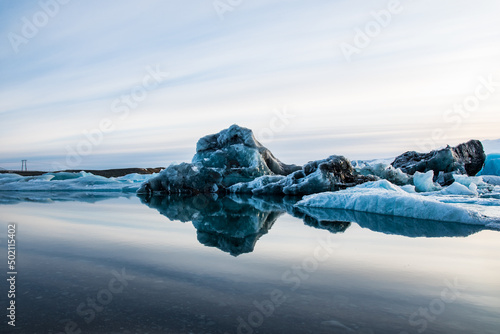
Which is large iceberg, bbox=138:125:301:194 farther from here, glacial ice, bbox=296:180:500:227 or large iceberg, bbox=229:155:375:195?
glacial ice, bbox=296:180:500:227

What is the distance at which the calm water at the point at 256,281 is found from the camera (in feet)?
6.55

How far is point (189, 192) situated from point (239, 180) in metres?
2.31

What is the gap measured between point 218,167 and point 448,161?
1011cm

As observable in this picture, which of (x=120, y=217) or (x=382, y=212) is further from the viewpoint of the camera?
(x=382, y=212)

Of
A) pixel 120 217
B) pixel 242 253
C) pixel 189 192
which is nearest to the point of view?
pixel 242 253

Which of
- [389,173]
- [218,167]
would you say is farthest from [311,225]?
[218,167]

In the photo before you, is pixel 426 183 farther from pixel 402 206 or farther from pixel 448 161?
pixel 402 206

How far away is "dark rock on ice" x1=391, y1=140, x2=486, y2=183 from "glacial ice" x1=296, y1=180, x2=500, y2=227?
8456 mm

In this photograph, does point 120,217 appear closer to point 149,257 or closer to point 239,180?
point 149,257

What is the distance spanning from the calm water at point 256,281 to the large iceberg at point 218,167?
1081 centimetres

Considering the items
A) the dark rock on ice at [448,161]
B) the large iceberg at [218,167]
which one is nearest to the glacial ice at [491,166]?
the dark rock on ice at [448,161]

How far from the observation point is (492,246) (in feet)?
13.5

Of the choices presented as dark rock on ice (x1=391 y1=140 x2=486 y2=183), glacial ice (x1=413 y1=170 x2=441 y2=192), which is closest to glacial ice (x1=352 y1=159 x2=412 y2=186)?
glacial ice (x1=413 y1=170 x2=441 y2=192)

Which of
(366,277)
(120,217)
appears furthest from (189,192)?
(366,277)
